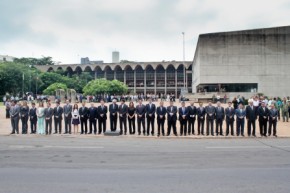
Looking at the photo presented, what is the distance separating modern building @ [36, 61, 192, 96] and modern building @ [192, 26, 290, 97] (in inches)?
2038

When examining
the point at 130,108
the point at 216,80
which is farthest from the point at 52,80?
the point at 130,108

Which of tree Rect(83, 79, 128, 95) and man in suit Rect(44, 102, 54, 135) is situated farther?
tree Rect(83, 79, 128, 95)

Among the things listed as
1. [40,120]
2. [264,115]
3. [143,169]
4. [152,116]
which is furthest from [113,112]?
[143,169]

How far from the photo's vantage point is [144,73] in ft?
396

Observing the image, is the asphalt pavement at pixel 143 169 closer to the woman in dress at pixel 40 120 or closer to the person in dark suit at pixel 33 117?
the woman in dress at pixel 40 120

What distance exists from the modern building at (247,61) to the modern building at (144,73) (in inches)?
2038

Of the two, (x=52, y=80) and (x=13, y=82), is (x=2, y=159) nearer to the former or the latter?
(x=13, y=82)

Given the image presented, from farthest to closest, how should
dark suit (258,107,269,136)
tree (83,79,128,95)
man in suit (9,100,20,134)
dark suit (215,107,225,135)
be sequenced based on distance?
1. tree (83,79,128,95)
2. man in suit (9,100,20,134)
3. dark suit (215,107,225,135)
4. dark suit (258,107,269,136)

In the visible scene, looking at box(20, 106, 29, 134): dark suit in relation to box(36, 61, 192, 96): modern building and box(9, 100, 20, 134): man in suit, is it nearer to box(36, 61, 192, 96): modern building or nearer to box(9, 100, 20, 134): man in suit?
box(9, 100, 20, 134): man in suit

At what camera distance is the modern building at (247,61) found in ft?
200

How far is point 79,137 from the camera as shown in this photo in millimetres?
17750

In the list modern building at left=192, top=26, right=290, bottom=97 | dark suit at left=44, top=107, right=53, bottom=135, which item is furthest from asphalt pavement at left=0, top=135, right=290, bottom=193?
modern building at left=192, top=26, right=290, bottom=97

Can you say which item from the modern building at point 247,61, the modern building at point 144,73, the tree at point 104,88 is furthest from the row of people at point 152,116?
the modern building at point 144,73

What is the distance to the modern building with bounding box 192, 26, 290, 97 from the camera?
60844 mm
